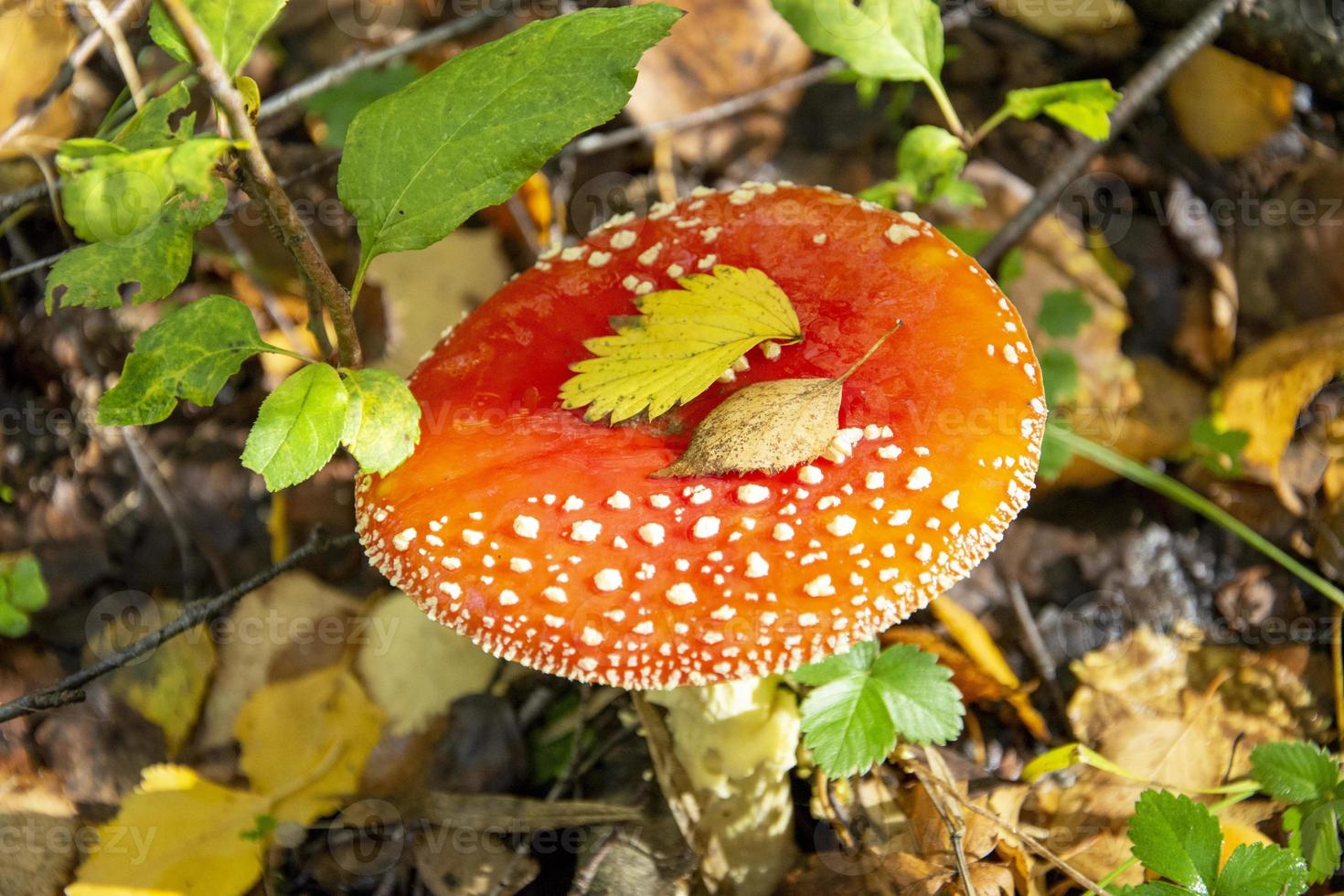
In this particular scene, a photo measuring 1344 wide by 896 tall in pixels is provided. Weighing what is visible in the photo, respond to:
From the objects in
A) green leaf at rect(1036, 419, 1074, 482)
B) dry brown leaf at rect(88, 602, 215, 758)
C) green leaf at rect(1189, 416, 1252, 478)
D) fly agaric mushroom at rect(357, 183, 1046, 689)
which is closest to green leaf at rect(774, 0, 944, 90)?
fly agaric mushroom at rect(357, 183, 1046, 689)

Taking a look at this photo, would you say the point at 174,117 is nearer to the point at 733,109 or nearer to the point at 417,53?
the point at 417,53

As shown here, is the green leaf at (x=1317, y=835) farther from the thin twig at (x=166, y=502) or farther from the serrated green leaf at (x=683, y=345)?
the thin twig at (x=166, y=502)

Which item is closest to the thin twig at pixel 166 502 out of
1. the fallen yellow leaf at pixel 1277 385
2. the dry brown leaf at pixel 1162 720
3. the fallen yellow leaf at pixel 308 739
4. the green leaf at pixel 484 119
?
→ the fallen yellow leaf at pixel 308 739

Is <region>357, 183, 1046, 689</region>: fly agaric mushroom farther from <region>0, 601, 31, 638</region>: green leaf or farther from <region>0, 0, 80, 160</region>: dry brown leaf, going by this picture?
<region>0, 0, 80, 160</region>: dry brown leaf

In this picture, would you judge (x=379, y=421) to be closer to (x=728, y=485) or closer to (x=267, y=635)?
(x=728, y=485)

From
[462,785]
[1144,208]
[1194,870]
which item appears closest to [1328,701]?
[1194,870]

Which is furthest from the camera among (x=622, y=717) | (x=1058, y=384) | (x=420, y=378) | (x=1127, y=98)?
(x=1058, y=384)
